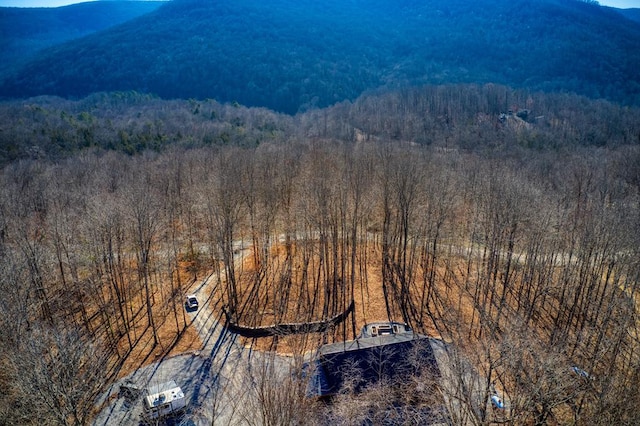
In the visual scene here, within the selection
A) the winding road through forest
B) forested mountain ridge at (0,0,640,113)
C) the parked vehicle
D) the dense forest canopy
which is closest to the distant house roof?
the dense forest canopy

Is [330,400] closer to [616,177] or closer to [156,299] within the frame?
[156,299]

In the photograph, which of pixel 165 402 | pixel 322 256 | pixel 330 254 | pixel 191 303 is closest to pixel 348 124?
pixel 330 254

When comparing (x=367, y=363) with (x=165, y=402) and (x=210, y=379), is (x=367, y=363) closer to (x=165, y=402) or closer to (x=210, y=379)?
(x=210, y=379)

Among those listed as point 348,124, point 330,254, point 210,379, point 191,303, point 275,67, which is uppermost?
point 275,67

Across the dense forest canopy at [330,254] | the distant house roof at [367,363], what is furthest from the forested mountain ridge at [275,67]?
the distant house roof at [367,363]

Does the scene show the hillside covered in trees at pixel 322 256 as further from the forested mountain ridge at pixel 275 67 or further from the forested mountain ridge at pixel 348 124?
the forested mountain ridge at pixel 275 67

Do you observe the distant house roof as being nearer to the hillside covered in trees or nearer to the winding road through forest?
the hillside covered in trees

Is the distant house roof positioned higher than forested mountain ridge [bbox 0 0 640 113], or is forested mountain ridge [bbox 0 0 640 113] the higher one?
forested mountain ridge [bbox 0 0 640 113]
